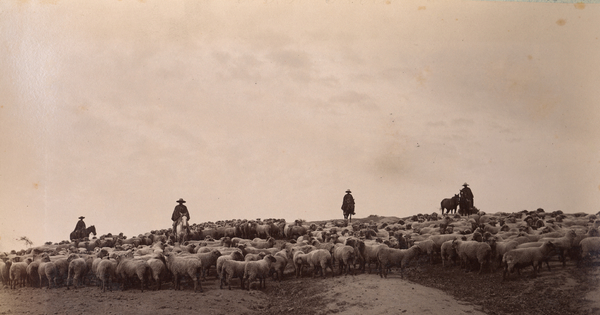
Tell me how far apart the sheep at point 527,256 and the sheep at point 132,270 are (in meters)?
11.5

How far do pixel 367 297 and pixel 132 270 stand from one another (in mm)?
7852

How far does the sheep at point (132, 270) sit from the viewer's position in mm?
15527

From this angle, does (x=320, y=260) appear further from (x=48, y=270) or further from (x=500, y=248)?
(x=48, y=270)

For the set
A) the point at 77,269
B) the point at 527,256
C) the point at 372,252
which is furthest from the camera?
the point at 372,252

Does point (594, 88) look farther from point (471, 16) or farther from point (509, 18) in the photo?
point (471, 16)

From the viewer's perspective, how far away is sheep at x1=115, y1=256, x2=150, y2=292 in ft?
50.9

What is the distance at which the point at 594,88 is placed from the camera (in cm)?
1622

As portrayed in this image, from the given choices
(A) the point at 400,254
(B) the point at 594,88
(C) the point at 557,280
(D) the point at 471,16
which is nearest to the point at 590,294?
(C) the point at 557,280

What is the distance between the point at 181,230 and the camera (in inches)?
917

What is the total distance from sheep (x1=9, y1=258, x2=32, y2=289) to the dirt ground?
0.48 meters

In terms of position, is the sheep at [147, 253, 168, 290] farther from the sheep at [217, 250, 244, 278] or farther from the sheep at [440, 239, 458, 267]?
the sheep at [440, 239, 458, 267]

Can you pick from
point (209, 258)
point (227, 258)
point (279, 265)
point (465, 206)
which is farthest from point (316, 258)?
point (465, 206)

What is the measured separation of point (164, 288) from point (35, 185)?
5.66 m

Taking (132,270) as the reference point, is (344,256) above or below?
above
